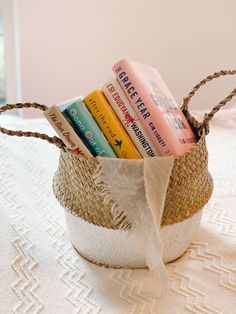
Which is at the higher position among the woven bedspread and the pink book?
the pink book

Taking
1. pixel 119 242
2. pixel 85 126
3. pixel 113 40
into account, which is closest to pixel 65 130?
pixel 85 126

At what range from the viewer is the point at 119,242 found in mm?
623

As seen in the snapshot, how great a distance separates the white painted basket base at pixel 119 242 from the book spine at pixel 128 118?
0.35 ft

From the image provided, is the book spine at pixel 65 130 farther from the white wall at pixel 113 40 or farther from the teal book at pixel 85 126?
the white wall at pixel 113 40

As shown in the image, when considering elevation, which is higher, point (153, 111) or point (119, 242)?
point (153, 111)

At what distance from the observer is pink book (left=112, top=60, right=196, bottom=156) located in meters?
0.60

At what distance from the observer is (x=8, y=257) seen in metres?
0.63

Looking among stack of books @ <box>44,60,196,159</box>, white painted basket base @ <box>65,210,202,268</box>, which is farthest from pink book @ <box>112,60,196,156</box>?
white painted basket base @ <box>65,210,202,268</box>

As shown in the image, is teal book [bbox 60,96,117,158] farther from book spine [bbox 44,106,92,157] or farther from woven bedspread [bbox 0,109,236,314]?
woven bedspread [bbox 0,109,236,314]

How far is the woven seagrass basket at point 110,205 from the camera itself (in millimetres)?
596

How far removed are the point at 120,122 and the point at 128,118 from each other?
0.04 feet

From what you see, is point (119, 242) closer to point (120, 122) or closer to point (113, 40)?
point (120, 122)

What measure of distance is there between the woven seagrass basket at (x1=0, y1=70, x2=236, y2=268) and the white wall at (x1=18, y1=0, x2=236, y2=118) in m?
1.14

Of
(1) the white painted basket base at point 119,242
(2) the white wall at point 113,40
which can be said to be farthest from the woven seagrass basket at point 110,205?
(2) the white wall at point 113,40
